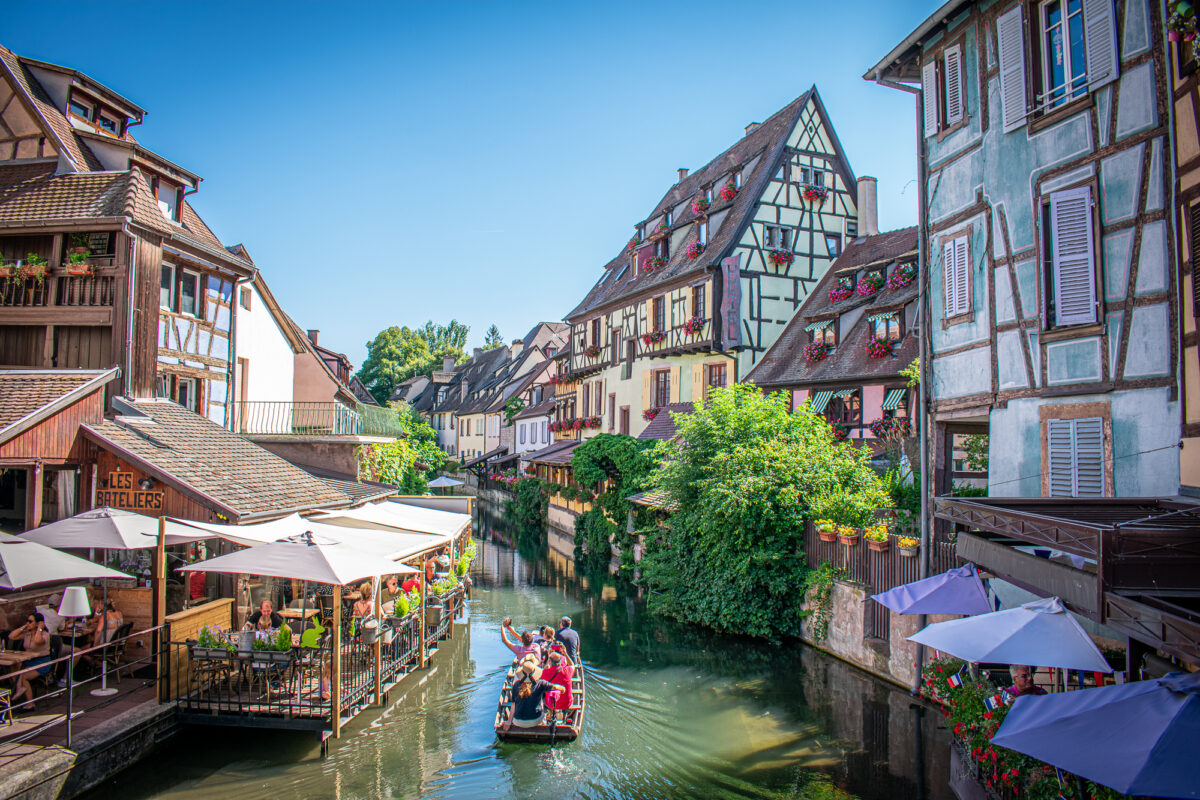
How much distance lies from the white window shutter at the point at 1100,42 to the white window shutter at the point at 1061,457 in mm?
4440

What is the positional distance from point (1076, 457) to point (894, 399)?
9.76 meters

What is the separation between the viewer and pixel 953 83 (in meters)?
12.4

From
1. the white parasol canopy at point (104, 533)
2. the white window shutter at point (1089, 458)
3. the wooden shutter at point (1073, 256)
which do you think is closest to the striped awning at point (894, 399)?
the wooden shutter at point (1073, 256)

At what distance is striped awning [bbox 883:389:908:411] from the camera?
19406mm

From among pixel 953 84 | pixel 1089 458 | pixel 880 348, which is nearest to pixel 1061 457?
pixel 1089 458

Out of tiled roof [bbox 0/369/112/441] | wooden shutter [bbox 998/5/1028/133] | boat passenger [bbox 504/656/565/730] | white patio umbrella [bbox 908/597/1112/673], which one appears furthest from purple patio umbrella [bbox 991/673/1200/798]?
tiled roof [bbox 0/369/112/441]

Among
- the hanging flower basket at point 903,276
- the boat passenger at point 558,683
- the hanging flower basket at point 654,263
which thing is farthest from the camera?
the hanging flower basket at point 654,263

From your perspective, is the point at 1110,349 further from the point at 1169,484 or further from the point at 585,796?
the point at 585,796

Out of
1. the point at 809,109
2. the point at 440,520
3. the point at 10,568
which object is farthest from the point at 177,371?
the point at 809,109

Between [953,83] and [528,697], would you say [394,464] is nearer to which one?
[528,697]

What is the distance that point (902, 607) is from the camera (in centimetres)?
988

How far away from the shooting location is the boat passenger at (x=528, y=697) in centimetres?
1040

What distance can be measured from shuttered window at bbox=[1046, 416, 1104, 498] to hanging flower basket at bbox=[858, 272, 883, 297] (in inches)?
487

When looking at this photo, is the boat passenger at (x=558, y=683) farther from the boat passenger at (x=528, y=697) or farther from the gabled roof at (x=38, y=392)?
the gabled roof at (x=38, y=392)
